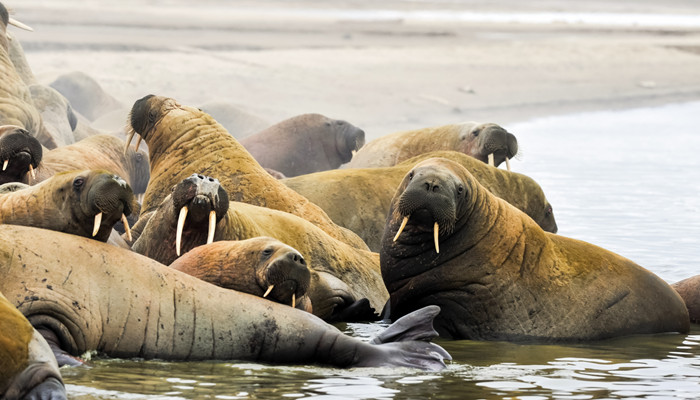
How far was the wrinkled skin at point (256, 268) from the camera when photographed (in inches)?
248

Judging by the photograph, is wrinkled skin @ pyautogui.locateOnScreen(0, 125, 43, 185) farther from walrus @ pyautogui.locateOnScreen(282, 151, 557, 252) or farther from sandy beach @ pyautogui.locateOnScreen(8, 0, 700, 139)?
sandy beach @ pyautogui.locateOnScreen(8, 0, 700, 139)

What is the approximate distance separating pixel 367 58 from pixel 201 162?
20.2m

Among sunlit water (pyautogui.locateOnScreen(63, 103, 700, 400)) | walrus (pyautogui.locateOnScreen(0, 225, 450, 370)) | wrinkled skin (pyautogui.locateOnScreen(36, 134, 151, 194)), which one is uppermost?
wrinkled skin (pyautogui.locateOnScreen(36, 134, 151, 194))

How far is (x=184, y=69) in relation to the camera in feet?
79.8

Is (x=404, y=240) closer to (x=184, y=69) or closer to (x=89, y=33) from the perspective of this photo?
(x=184, y=69)

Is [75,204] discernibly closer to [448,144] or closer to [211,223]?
[211,223]

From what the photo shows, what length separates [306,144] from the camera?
45.4 ft

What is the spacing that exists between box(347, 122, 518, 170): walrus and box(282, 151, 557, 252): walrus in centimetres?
121

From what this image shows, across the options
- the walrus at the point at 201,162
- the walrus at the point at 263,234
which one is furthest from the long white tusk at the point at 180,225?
the walrus at the point at 201,162

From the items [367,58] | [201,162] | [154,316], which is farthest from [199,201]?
[367,58]

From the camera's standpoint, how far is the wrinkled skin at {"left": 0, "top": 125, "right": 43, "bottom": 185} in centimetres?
821

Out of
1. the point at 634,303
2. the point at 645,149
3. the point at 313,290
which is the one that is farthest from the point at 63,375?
the point at 645,149

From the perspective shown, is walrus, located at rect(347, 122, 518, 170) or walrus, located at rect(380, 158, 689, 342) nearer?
walrus, located at rect(380, 158, 689, 342)

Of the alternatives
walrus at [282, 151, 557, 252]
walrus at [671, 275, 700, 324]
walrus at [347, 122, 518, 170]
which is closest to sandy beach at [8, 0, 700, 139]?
walrus at [347, 122, 518, 170]
